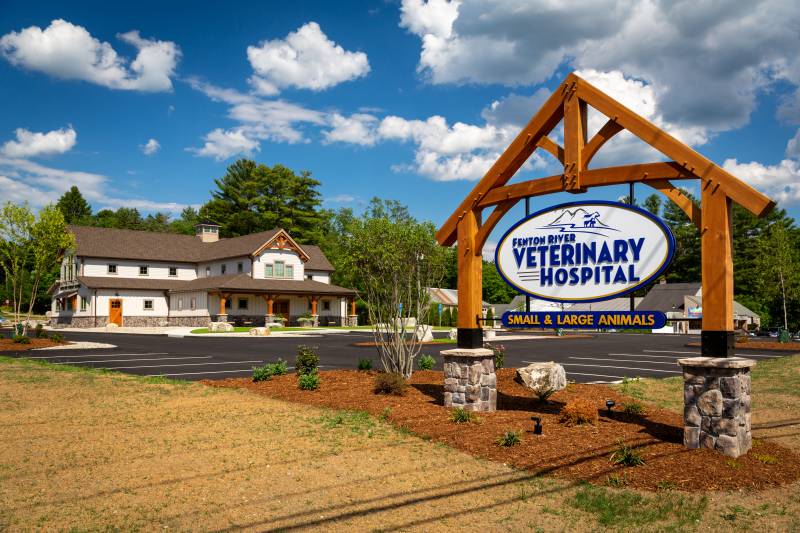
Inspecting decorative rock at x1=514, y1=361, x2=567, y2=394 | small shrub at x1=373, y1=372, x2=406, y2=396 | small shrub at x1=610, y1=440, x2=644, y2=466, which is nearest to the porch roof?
small shrub at x1=373, y1=372, x2=406, y2=396

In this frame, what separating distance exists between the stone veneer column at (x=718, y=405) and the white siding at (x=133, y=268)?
5237 centimetres

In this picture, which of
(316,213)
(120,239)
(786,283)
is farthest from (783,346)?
(316,213)

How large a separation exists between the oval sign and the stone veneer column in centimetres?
145

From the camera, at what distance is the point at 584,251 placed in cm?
958

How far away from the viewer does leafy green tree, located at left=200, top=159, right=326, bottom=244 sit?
79688 mm

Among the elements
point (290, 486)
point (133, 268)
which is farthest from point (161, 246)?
point (290, 486)

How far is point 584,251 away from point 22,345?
81.6 feet

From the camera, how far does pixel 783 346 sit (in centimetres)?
3114

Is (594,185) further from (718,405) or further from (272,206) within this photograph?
(272,206)

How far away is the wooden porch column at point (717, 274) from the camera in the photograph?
7957mm

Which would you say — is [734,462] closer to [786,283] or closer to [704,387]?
[704,387]

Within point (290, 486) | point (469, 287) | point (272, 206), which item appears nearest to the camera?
point (290, 486)

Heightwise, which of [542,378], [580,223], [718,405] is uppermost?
[580,223]

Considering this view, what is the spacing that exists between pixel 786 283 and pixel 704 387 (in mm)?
42441
